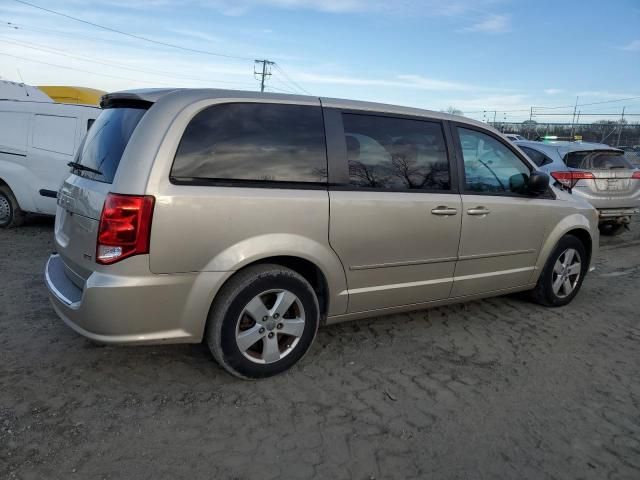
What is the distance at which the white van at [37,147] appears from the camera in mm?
6914

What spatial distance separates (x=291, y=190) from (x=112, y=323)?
1274 millimetres

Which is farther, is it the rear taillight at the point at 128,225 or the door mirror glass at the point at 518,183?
the door mirror glass at the point at 518,183

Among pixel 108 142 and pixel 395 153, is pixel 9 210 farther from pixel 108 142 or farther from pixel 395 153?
pixel 395 153

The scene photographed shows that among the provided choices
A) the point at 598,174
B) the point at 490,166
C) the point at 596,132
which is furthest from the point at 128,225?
the point at 596,132

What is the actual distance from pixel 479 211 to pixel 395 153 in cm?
88

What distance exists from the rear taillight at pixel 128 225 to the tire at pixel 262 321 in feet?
1.85

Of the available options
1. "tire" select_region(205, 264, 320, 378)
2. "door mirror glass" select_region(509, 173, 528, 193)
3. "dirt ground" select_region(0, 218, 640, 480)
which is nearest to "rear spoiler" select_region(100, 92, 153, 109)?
"tire" select_region(205, 264, 320, 378)

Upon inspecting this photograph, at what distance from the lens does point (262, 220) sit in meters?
2.93

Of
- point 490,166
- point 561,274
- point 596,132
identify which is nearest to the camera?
point 490,166

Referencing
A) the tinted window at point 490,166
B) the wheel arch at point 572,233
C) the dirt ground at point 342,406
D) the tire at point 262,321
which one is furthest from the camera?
the wheel arch at point 572,233

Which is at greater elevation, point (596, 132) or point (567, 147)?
point (596, 132)

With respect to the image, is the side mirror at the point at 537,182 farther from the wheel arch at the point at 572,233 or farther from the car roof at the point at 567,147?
the car roof at the point at 567,147

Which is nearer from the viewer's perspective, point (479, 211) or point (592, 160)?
point (479, 211)

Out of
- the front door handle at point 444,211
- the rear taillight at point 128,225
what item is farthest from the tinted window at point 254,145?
the front door handle at point 444,211
